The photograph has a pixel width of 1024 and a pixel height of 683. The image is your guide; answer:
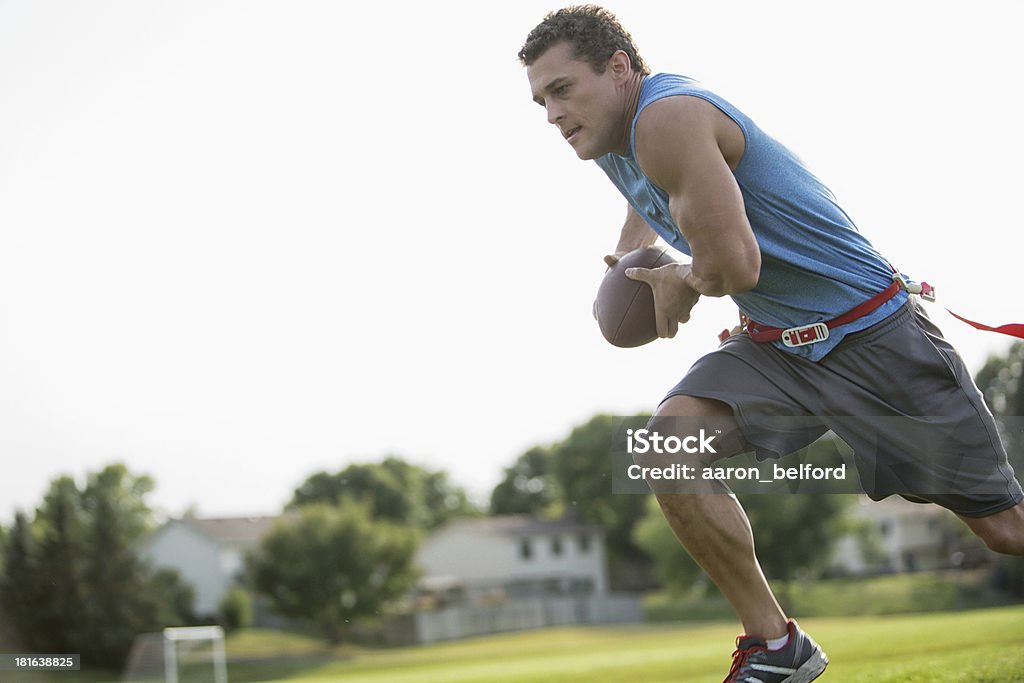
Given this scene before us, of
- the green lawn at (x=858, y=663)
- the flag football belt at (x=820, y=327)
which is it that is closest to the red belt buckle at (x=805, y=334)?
the flag football belt at (x=820, y=327)

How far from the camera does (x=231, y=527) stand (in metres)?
66.1

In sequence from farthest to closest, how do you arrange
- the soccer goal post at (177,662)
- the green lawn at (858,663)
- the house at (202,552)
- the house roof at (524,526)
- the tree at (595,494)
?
the tree at (595,494) → the house roof at (524,526) → the house at (202,552) → the soccer goal post at (177,662) → the green lawn at (858,663)

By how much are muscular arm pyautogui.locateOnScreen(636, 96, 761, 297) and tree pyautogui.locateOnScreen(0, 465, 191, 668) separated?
44.3 m

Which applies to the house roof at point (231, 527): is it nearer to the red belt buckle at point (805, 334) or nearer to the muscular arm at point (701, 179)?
the red belt buckle at point (805, 334)

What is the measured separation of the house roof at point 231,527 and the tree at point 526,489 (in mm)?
21818

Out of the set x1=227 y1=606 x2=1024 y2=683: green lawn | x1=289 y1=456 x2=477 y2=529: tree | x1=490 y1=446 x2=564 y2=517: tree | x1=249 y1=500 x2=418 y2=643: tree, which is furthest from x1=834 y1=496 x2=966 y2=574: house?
x1=227 y1=606 x2=1024 y2=683: green lawn

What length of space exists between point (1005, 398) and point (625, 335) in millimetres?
54981

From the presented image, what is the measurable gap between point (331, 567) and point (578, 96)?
165ft

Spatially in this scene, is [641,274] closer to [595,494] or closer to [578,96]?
[578,96]

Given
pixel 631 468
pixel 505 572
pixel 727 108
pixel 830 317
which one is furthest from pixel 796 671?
pixel 505 572

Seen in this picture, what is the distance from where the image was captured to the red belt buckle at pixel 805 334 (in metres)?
3.50

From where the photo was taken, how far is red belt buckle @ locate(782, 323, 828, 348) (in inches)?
138

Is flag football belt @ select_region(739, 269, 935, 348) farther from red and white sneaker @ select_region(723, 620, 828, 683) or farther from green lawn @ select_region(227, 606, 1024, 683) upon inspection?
green lawn @ select_region(227, 606, 1024, 683)

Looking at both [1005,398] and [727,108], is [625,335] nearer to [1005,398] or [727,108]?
[727,108]
